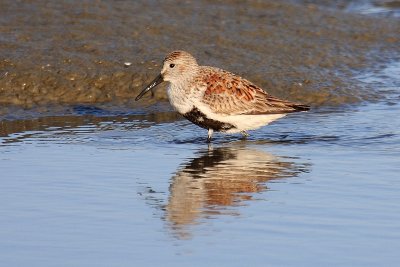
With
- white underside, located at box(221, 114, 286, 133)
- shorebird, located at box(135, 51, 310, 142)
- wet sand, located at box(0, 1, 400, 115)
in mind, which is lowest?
white underside, located at box(221, 114, 286, 133)

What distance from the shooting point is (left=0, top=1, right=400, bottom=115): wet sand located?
14.3m

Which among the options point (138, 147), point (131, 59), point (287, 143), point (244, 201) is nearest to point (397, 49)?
point (131, 59)

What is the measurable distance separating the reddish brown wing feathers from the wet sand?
6.02ft

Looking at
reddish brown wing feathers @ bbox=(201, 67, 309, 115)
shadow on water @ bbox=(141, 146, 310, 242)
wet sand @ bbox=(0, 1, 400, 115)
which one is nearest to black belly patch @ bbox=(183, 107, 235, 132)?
reddish brown wing feathers @ bbox=(201, 67, 309, 115)

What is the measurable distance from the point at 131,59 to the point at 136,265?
316 inches

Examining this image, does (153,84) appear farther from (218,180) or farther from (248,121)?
(218,180)

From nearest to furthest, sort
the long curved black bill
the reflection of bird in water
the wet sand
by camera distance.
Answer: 1. the reflection of bird in water
2. the long curved black bill
3. the wet sand

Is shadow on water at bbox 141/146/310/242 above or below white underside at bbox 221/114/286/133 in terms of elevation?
below

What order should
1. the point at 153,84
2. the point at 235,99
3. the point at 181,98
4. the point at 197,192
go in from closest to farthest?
the point at 197,192, the point at 181,98, the point at 235,99, the point at 153,84

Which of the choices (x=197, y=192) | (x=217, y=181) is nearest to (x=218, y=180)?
(x=217, y=181)

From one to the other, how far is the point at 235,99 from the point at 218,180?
2.56 m

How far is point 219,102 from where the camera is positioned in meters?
12.4

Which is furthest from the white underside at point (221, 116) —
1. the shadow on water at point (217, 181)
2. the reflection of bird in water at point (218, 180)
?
the reflection of bird in water at point (218, 180)

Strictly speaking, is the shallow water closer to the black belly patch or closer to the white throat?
the black belly patch
